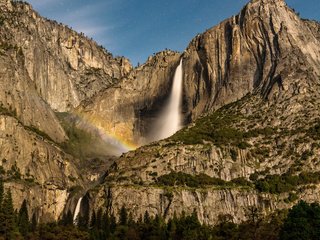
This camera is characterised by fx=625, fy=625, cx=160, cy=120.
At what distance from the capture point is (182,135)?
19638 centimetres

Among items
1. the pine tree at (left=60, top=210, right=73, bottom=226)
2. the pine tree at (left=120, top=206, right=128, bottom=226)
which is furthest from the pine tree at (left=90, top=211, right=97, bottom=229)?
the pine tree at (left=120, top=206, right=128, bottom=226)

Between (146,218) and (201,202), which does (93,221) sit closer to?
(146,218)

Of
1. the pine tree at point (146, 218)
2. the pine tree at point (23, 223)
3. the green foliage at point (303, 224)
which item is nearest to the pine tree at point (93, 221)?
the pine tree at point (146, 218)

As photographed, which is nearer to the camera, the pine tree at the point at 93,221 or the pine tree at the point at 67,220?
the pine tree at the point at 93,221

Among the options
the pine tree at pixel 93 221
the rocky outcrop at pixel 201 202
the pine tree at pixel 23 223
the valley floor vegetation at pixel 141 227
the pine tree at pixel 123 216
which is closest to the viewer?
the valley floor vegetation at pixel 141 227

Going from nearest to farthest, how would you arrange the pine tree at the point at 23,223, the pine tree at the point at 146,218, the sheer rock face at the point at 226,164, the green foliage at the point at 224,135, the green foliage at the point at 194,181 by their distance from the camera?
the pine tree at the point at 146,218, the pine tree at the point at 23,223, the sheer rock face at the point at 226,164, the green foliage at the point at 194,181, the green foliage at the point at 224,135

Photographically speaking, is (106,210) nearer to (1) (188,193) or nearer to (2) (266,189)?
(1) (188,193)

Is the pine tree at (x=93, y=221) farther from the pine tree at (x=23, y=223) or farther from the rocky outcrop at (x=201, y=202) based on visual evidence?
the pine tree at (x=23, y=223)

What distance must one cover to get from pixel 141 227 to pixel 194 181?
25711 mm

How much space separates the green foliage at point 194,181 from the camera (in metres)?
169

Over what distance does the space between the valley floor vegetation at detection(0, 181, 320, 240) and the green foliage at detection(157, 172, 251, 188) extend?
11845 mm

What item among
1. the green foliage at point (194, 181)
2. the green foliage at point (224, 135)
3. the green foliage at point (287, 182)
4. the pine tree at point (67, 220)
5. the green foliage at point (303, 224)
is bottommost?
the green foliage at point (303, 224)

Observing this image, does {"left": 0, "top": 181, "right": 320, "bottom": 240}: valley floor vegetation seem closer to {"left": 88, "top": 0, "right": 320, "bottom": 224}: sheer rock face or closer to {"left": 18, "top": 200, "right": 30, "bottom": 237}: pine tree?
{"left": 18, "top": 200, "right": 30, "bottom": 237}: pine tree

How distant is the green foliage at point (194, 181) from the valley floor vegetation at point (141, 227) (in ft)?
38.9
